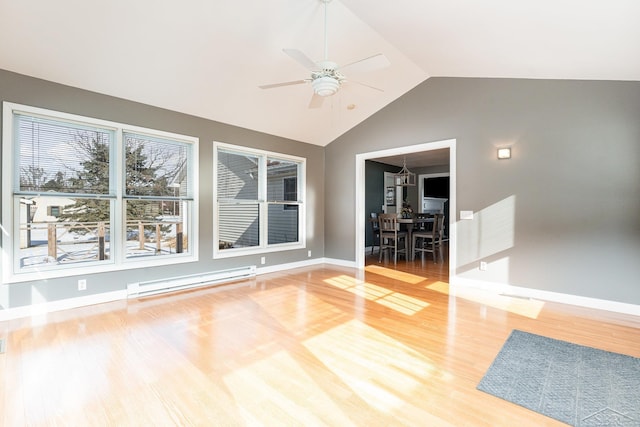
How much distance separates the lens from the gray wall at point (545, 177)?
11.3 ft

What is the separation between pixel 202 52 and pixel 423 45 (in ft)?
8.67

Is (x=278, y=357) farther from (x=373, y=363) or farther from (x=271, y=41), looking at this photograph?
(x=271, y=41)

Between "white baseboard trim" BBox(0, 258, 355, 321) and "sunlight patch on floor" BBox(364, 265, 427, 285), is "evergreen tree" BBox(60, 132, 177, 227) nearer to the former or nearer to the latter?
"white baseboard trim" BBox(0, 258, 355, 321)

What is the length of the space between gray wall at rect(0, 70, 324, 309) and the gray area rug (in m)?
3.93

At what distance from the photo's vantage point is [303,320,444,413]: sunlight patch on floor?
192 centimetres

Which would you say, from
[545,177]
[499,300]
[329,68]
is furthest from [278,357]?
[545,177]

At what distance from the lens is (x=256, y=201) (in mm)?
5441

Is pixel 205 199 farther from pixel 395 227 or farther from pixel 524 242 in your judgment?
pixel 524 242

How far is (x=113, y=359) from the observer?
232cm

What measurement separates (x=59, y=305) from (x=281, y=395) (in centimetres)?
309

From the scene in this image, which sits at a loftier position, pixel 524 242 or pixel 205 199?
pixel 205 199

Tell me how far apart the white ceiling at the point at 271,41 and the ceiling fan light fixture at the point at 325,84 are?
926 millimetres

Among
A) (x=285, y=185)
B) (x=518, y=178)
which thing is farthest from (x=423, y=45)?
(x=285, y=185)

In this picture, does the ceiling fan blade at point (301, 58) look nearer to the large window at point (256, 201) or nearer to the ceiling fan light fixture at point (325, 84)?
the ceiling fan light fixture at point (325, 84)
